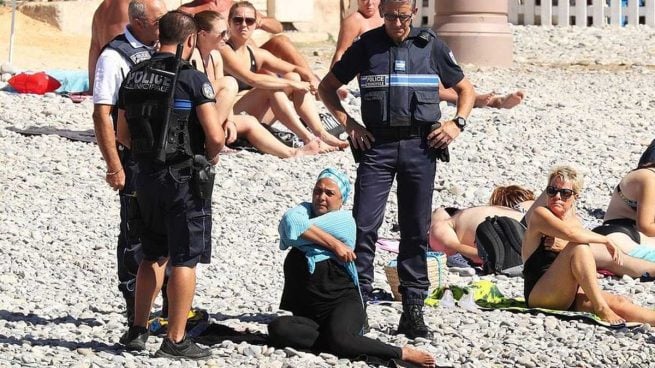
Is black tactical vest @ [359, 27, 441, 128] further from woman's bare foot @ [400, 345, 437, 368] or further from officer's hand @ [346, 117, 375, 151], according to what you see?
woman's bare foot @ [400, 345, 437, 368]

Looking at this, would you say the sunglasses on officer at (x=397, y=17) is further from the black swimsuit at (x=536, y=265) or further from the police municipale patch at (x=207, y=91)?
the black swimsuit at (x=536, y=265)

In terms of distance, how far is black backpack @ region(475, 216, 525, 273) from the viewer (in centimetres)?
910

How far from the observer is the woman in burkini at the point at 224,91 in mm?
7352

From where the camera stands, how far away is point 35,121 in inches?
497

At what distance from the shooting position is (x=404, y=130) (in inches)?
282

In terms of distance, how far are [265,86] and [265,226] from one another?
2.01 meters

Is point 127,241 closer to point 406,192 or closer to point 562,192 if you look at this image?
point 406,192

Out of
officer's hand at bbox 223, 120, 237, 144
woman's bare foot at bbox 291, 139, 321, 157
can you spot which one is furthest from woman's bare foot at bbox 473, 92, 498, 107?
officer's hand at bbox 223, 120, 237, 144

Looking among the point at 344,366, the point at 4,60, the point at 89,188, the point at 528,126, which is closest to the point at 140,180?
the point at 344,366

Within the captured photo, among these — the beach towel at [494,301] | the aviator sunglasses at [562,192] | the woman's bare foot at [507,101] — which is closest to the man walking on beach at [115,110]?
the beach towel at [494,301]

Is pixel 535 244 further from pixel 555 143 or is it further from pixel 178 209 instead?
pixel 555 143

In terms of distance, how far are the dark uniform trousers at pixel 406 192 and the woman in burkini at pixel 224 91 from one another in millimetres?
754

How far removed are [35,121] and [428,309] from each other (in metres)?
5.68

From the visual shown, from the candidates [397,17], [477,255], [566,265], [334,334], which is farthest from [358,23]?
[334,334]
